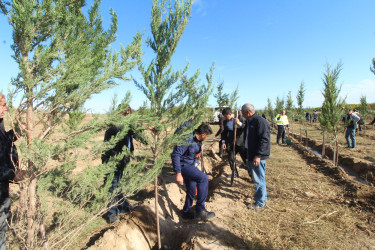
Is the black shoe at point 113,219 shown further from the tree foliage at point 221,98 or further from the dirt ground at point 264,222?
the tree foliage at point 221,98

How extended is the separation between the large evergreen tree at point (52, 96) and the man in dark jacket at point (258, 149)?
256 centimetres

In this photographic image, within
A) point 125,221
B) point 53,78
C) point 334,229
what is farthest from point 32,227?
point 334,229

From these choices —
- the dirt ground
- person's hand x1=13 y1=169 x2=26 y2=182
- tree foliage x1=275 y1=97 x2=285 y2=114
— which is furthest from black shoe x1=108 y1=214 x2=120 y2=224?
tree foliage x1=275 y1=97 x2=285 y2=114

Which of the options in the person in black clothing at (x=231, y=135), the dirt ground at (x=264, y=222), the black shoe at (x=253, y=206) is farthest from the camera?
the person in black clothing at (x=231, y=135)

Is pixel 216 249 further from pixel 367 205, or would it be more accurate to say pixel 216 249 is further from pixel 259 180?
pixel 367 205

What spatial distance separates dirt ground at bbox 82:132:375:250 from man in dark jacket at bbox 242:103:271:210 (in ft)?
1.22

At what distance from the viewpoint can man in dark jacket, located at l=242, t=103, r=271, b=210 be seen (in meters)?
3.83

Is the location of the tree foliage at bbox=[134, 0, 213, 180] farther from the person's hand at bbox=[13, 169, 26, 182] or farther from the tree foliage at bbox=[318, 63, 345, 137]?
the tree foliage at bbox=[318, 63, 345, 137]

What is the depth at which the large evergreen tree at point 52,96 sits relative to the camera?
7.17ft

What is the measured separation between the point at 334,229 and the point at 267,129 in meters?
1.94

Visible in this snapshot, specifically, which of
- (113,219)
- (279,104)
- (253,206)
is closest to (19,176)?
(113,219)

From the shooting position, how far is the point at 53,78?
2.40 m

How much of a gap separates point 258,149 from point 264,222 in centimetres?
129

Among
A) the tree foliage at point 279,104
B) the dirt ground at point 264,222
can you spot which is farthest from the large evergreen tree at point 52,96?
the tree foliage at point 279,104
